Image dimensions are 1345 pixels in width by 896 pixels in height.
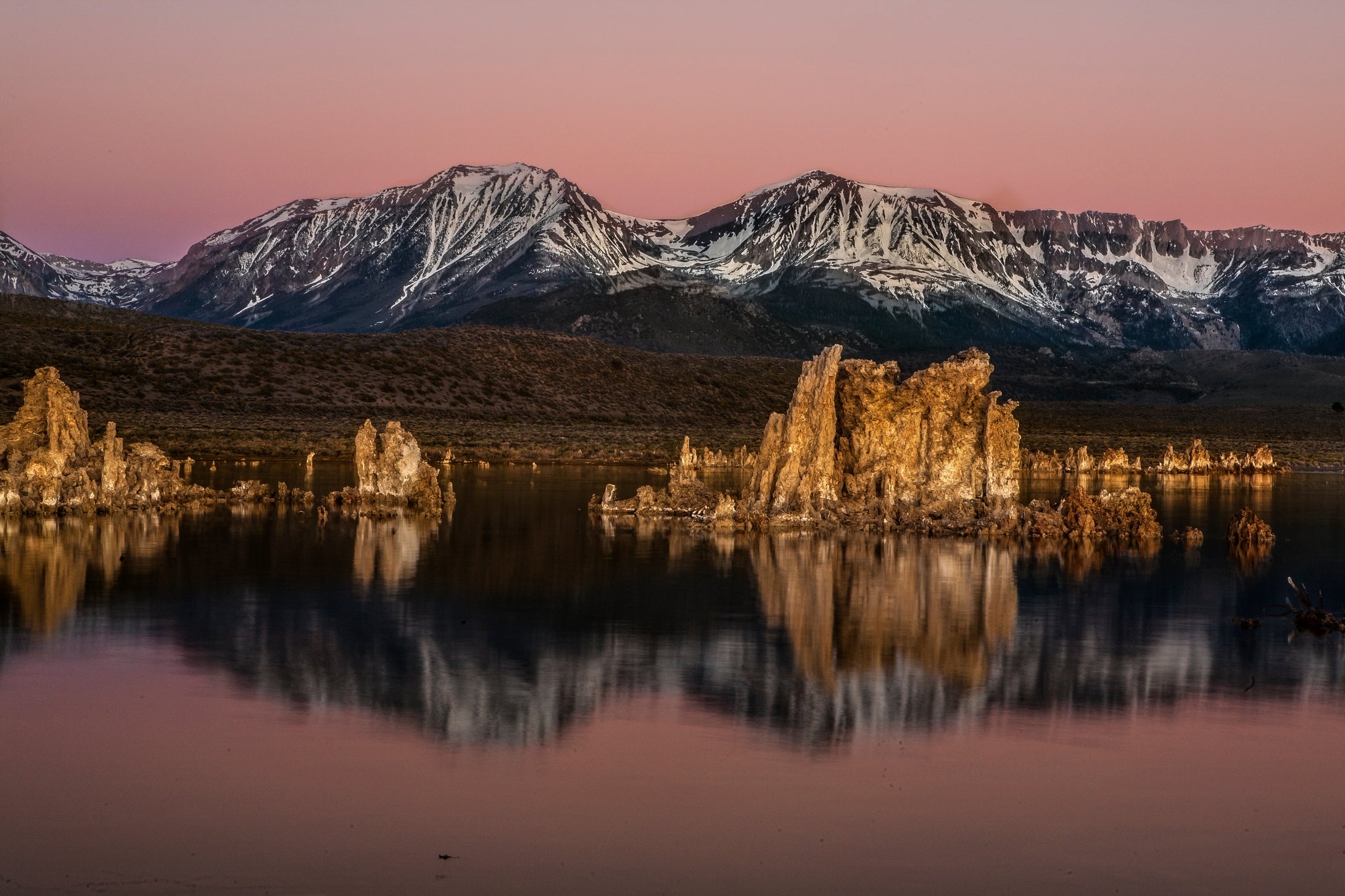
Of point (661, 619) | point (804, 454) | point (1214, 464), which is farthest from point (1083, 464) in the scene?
point (661, 619)

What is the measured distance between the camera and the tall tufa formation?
123ft

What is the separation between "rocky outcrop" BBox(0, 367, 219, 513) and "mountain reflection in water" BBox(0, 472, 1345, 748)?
128cm

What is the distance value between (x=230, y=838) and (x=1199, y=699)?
38.0 feet

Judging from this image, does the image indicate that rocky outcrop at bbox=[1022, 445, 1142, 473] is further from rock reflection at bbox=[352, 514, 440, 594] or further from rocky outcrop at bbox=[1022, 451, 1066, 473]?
rock reflection at bbox=[352, 514, 440, 594]

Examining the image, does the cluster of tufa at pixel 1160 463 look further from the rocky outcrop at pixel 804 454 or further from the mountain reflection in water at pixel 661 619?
the mountain reflection in water at pixel 661 619

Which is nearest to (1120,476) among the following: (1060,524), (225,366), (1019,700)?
(1060,524)

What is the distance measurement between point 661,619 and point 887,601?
4.04m

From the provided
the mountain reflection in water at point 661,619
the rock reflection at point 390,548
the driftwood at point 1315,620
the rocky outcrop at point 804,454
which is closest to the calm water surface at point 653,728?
the mountain reflection in water at point 661,619

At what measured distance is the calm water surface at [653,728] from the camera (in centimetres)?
1233

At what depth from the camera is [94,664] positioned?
64.8 feet

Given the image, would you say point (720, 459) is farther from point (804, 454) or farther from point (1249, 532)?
point (1249, 532)

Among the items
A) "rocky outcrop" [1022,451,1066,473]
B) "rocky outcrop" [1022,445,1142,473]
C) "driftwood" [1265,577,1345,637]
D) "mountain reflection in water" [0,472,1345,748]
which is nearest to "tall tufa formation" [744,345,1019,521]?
"mountain reflection in water" [0,472,1345,748]

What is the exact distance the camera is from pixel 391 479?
139 feet

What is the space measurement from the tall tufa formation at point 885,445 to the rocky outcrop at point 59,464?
15.5 metres
